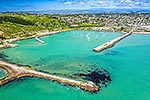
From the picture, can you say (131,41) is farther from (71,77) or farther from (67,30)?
(71,77)

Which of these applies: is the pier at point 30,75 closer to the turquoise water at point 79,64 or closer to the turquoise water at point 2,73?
the turquoise water at point 2,73

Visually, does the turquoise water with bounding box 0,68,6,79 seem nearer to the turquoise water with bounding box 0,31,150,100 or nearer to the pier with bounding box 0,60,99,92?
the pier with bounding box 0,60,99,92

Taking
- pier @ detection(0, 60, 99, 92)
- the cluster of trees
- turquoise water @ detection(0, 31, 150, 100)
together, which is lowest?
turquoise water @ detection(0, 31, 150, 100)

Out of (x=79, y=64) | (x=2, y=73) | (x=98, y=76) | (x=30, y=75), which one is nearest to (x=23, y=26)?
(x=79, y=64)

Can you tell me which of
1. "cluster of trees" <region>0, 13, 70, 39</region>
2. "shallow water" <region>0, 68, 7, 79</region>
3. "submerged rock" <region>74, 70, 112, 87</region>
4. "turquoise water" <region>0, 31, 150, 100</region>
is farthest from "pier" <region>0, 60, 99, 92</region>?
"cluster of trees" <region>0, 13, 70, 39</region>

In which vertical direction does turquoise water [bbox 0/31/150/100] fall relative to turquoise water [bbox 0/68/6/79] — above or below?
below
